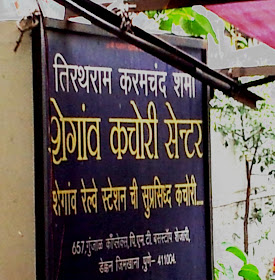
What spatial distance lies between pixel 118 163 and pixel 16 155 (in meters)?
0.39

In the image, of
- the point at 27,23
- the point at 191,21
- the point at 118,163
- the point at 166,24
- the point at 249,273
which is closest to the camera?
the point at 27,23

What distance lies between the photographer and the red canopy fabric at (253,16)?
121 inches

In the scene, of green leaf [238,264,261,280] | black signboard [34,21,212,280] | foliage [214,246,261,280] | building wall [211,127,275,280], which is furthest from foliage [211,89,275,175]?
black signboard [34,21,212,280]

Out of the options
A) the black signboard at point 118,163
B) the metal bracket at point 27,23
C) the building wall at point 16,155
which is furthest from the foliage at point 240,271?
the metal bracket at point 27,23

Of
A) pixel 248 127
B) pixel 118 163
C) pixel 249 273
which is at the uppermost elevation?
pixel 118 163

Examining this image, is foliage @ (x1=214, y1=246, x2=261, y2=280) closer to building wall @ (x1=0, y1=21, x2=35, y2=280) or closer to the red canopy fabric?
the red canopy fabric

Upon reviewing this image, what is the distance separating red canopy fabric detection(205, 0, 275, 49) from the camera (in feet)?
10.1

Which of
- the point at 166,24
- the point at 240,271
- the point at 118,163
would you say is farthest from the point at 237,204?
the point at 118,163

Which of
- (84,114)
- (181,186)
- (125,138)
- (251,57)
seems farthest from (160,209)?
(251,57)

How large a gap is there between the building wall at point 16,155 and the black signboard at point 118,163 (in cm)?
4

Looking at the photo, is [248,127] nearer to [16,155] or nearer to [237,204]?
[237,204]

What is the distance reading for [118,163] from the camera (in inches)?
108

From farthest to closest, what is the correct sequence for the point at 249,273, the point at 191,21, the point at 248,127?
1. the point at 248,127
2. the point at 249,273
3. the point at 191,21

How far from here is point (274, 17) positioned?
126 inches
